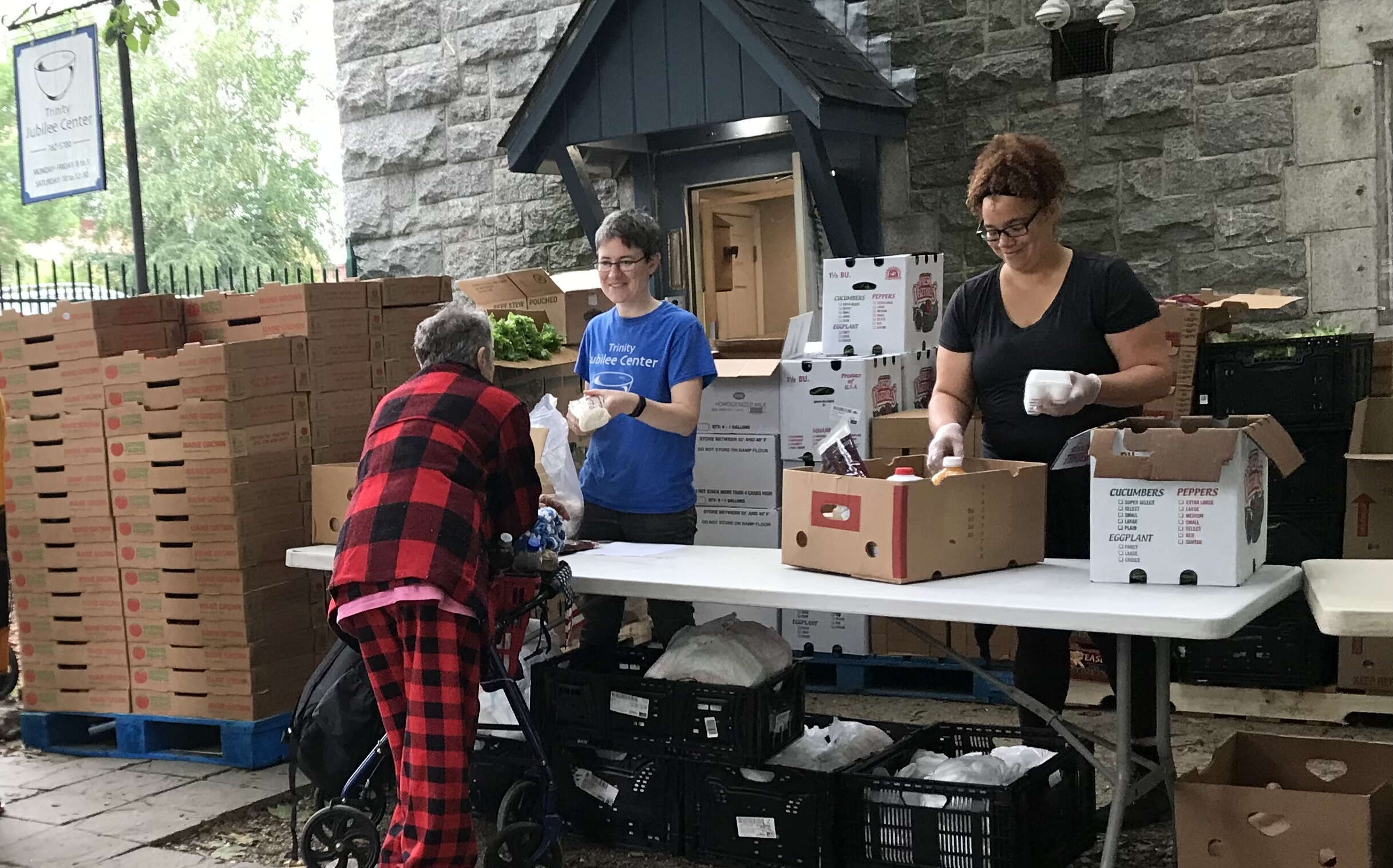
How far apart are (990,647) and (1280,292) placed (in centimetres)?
188

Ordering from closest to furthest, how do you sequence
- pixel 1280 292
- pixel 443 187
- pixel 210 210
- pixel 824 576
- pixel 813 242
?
pixel 824 576 → pixel 1280 292 → pixel 813 242 → pixel 443 187 → pixel 210 210

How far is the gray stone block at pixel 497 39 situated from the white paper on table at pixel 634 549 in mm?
4193

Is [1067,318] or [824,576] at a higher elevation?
[1067,318]

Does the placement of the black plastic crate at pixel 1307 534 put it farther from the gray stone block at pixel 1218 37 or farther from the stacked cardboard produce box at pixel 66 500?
the stacked cardboard produce box at pixel 66 500

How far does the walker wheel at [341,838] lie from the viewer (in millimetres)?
3312

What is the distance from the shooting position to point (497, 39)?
24.2ft

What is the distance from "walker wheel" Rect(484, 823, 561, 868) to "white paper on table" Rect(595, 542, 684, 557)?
0.81 m

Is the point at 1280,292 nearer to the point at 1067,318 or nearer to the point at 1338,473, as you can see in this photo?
the point at 1338,473

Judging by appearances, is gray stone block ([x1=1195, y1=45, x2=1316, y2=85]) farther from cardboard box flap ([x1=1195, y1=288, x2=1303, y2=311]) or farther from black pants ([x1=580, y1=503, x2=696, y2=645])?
black pants ([x1=580, y1=503, x2=696, y2=645])

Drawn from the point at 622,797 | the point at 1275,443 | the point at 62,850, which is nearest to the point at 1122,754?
the point at 1275,443

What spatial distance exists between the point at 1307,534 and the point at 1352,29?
2.04 meters

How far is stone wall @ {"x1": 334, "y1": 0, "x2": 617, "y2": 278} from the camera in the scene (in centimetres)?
733

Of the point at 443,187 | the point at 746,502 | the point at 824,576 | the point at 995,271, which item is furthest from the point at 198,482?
the point at 443,187

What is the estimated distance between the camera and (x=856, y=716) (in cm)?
492
